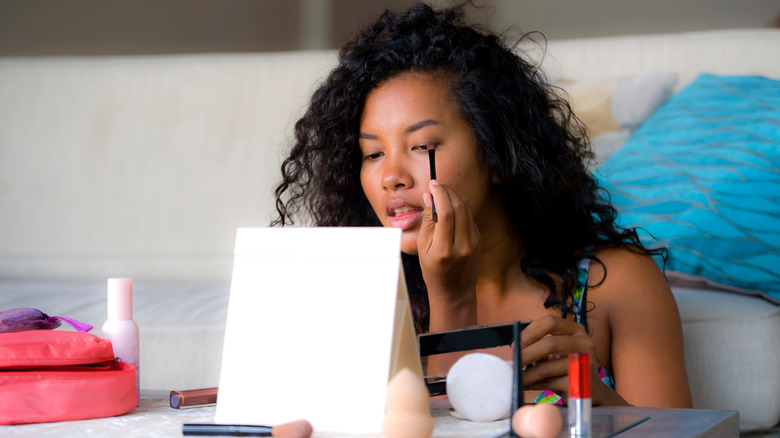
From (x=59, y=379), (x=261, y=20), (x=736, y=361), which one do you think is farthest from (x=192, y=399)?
(x=261, y=20)

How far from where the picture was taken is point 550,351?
25.8 inches

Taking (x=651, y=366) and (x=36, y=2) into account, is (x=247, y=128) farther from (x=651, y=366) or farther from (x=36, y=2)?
(x=36, y=2)

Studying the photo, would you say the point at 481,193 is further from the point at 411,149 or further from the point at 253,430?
the point at 253,430

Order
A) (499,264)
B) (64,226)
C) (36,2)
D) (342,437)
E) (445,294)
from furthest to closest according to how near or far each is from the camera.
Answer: (36,2), (64,226), (499,264), (445,294), (342,437)

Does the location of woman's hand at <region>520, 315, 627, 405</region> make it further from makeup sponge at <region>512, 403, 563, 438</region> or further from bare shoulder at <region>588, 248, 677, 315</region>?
bare shoulder at <region>588, 248, 677, 315</region>

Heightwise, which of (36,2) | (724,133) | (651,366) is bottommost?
(651,366)

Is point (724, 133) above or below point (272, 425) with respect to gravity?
above

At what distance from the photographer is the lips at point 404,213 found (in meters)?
1.03

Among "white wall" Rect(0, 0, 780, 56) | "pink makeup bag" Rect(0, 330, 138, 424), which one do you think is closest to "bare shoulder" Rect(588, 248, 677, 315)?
"pink makeup bag" Rect(0, 330, 138, 424)

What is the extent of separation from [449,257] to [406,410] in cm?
45

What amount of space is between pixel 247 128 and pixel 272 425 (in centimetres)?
127

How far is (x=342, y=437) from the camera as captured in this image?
0.49 meters

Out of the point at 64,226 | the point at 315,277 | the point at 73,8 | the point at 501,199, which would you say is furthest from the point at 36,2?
the point at 315,277

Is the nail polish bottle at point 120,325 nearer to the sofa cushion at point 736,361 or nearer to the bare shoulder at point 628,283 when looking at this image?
the bare shoulder at point 628,283
